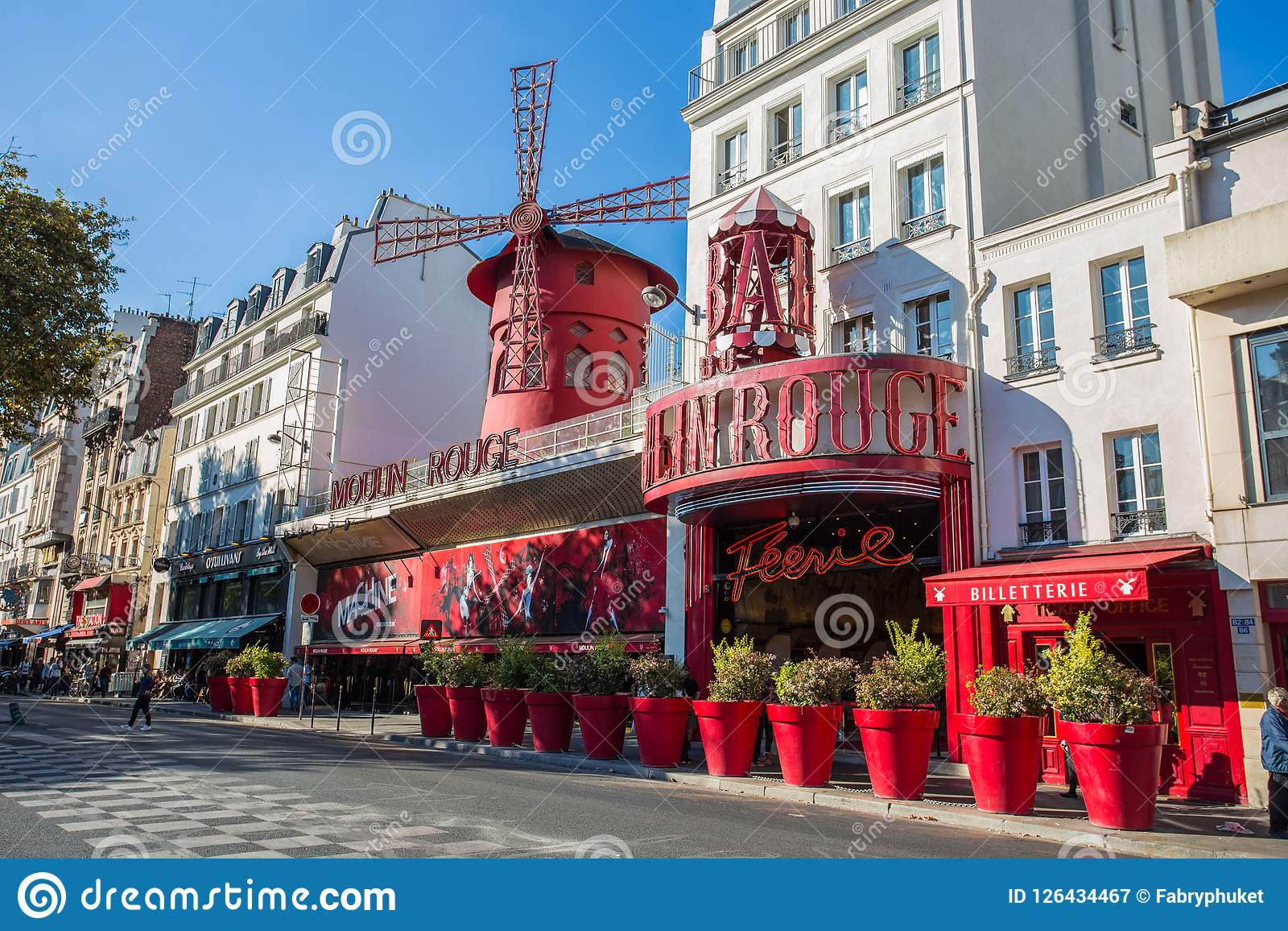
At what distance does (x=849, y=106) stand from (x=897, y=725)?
12737 mm

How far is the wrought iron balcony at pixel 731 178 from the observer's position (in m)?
20.5

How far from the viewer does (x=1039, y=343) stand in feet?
48.1

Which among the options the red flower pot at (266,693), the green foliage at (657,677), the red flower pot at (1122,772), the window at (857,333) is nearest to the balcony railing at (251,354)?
the red flower pot at (266,693)

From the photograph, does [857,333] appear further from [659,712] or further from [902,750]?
[902,750]

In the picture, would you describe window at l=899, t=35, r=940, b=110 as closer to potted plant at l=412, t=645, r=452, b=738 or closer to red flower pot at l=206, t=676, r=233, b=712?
potted plant at l=412, t=645, r=452, b=738

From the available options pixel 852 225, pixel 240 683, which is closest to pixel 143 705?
pixel 240 683

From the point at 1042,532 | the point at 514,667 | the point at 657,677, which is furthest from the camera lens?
the point at 514,667

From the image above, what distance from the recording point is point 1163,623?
489 inches

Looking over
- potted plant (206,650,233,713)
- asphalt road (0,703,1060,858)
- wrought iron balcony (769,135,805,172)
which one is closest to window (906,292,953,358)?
wrought iron balcony (769,135,805,172)

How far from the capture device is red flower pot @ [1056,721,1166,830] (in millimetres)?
8781

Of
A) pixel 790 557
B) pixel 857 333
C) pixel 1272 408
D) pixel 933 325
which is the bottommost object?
pixel 790 557

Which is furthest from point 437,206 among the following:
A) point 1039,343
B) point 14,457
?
point 14,457

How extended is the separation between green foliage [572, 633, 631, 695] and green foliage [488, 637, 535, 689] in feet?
4.45

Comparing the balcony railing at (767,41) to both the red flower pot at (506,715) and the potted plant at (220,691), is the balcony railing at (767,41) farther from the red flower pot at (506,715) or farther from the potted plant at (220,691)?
the potted plant at (220,691)
